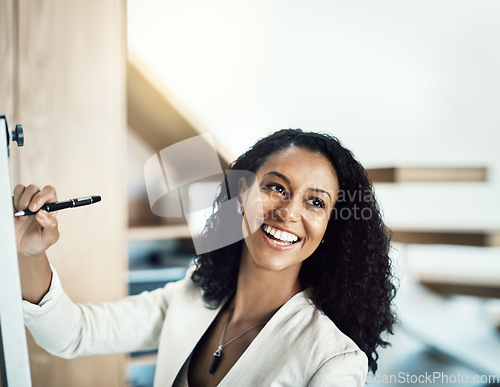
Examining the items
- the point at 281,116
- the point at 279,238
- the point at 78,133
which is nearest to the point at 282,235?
the point at 279,238

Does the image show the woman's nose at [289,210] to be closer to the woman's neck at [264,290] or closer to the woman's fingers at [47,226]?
the woman's neck at [264,290]

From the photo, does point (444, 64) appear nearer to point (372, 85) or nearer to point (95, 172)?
point (372, 85)

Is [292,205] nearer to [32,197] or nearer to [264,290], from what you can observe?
[264,290]

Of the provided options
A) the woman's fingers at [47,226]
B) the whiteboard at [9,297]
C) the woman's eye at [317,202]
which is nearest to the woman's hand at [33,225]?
the woman's fingers at [47,226]

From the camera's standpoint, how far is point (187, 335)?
0.70m

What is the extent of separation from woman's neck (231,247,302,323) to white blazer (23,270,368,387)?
0.03 meters

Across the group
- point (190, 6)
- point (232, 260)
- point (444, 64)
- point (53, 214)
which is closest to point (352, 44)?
point (444, 64)

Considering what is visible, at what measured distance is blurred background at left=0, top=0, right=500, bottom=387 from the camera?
0.76m

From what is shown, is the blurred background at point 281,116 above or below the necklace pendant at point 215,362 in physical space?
above

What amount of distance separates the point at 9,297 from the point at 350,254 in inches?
17.5

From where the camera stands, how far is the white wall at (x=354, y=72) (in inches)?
29.5

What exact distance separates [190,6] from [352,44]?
0.32 meters

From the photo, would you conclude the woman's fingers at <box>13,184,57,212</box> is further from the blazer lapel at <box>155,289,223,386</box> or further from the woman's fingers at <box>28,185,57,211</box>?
the blazer lapel at <box>155,289,223,386</box>

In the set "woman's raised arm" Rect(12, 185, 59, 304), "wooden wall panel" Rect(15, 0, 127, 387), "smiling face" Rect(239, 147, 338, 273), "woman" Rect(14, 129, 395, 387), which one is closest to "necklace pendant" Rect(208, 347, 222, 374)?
"woman" Rect(14, 129, 395, 387)
